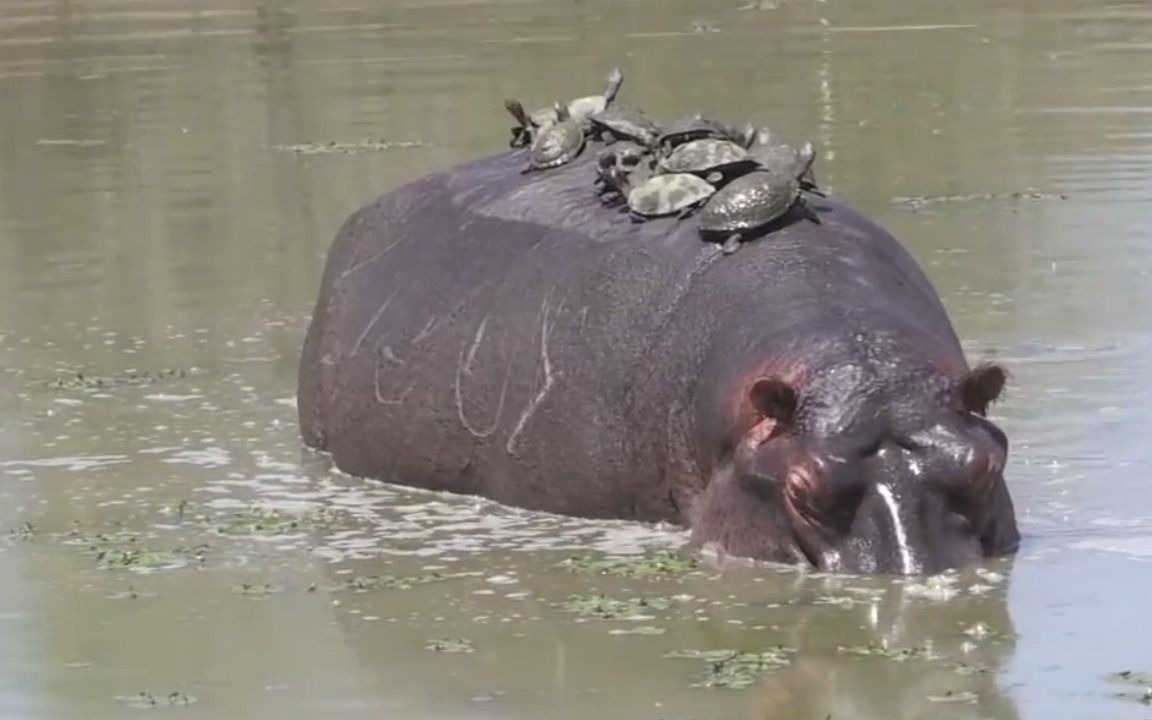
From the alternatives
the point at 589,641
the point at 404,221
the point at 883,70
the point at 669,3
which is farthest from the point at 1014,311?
the point at 669,3

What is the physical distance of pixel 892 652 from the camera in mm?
6207

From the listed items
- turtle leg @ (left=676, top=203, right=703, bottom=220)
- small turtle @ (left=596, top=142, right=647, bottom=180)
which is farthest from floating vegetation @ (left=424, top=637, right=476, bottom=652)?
small turtle @ (left=596, top=142, right=647, bottom=180)

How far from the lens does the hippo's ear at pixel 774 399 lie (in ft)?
21.9

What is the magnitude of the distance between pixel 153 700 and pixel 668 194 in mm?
2404

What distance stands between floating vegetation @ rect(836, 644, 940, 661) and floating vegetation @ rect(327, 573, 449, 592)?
1.28 metres

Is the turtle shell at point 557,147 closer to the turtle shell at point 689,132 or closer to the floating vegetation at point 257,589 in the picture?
the turtle shell at point 689,132

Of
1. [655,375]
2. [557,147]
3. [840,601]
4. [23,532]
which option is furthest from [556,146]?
[840,601]

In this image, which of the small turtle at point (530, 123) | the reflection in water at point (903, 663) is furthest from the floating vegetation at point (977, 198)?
the reflection in water at point (903, 663)

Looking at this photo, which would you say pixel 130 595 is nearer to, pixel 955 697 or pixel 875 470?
pixel 875 470

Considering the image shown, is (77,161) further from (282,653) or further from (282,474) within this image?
(282,653)

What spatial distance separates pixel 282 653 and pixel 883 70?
14893mm

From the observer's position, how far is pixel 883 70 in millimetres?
20766

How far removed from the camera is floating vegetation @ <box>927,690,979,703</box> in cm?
581

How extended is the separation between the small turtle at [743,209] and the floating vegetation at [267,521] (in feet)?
4.58
